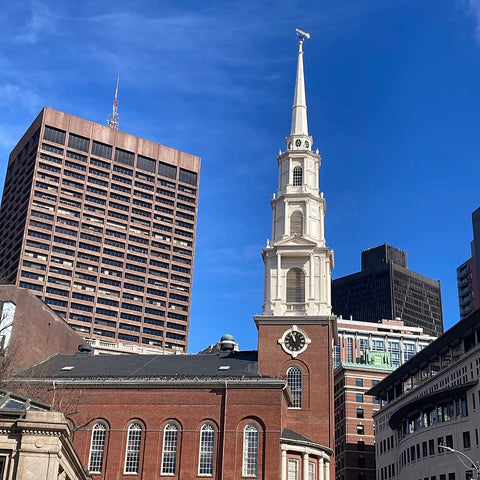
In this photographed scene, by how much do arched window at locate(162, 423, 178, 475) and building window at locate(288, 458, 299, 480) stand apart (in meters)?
8.89

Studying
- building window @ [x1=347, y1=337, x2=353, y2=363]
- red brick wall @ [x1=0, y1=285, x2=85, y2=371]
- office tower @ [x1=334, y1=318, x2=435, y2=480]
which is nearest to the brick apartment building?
red brick wall @ [x1=0, y1=285, x2=85, y2=371]

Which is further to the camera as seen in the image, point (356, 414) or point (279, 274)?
point (356, 414)

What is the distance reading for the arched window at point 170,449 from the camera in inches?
2178

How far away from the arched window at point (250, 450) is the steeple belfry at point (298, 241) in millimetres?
11033

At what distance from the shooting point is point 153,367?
199 ft

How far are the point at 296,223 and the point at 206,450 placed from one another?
23.1m

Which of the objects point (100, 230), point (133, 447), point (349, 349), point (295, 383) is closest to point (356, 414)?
point (295, 383)

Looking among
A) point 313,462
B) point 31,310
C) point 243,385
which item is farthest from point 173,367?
point 31,310

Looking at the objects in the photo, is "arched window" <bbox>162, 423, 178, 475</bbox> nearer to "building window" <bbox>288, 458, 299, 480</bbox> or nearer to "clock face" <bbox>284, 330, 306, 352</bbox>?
"building window" <bbox>288, 458, 299, 480</bbox>

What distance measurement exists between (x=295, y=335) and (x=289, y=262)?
7.19 m

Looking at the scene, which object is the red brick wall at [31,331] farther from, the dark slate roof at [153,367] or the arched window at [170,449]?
the arched window at [170,449]

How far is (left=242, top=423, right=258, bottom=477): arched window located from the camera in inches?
2114

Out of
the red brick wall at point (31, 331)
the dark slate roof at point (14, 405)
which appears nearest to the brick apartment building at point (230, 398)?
the red brick wall at point (31, 331)

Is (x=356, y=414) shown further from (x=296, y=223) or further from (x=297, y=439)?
(x=297, y=439)
